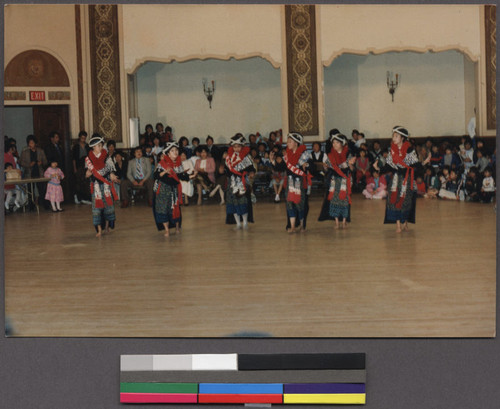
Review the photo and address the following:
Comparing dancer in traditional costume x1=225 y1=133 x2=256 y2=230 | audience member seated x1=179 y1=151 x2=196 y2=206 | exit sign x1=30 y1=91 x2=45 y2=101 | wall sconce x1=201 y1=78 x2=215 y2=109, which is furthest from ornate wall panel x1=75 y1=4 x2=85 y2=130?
dancer in traditional costume x1=225 y1=133 x2=256 y2=230

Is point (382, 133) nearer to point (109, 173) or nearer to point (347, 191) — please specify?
point (347, 191)

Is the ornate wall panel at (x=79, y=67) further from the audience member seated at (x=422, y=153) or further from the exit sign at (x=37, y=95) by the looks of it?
the audience member seated at (x=422, y=153)

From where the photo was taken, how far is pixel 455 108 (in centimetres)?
545

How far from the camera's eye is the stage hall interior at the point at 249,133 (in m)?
4.19

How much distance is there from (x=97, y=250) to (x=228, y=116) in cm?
147

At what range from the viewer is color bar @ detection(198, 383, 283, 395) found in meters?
3.77

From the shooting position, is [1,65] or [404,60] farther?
[404,60]

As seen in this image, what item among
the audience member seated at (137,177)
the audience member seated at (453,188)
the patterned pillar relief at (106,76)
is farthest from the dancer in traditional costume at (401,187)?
the patterned pillar relief at (106,76)

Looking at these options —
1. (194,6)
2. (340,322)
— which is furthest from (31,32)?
(340,322)

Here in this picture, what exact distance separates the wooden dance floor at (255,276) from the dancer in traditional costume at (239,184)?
0.11 meters

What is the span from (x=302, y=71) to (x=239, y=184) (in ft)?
4.68

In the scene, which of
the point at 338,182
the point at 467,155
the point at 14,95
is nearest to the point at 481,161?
the point at 467,155

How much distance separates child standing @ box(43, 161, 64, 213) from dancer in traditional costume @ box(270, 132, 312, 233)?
1.83 metres

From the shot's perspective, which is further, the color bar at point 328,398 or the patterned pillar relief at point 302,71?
the patterned pillar relief at point 302,71
